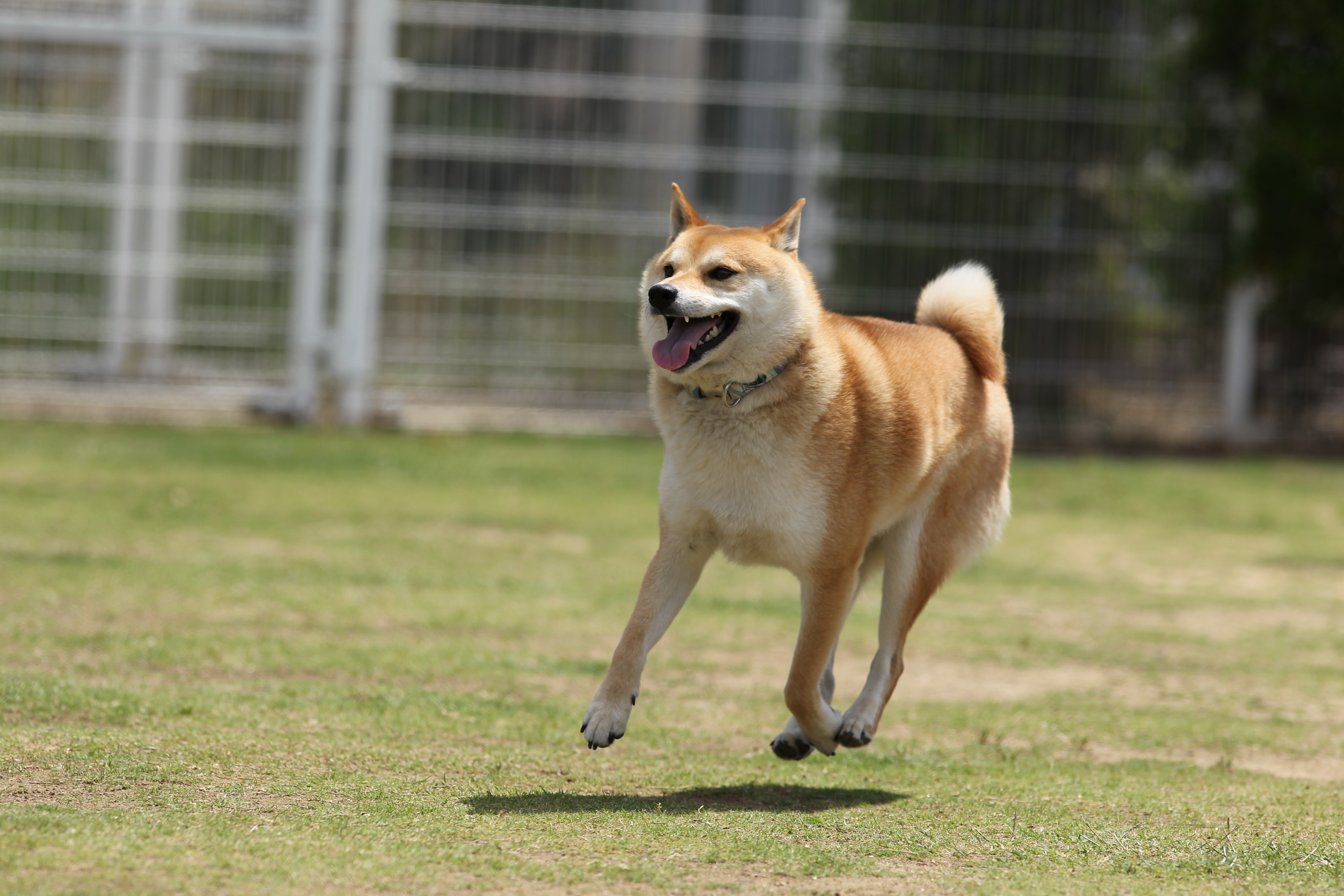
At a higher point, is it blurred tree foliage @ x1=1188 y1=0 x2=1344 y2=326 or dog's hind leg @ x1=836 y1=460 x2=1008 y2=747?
blurred tree foliage @ x1=1188 y1=0 x2=1344 y2=326

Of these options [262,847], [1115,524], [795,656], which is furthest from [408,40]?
[262,847]

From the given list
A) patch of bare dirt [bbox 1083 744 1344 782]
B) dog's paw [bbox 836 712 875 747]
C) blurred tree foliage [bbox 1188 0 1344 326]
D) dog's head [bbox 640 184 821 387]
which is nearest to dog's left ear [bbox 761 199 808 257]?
dog's head [bbox 640 184 821 387]

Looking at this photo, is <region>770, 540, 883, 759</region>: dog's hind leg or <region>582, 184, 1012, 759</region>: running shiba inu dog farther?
<region>770, 540, 883, 759</region>: dog's hind leg

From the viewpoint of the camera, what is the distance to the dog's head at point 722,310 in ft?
11.5

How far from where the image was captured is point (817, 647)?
3.57m

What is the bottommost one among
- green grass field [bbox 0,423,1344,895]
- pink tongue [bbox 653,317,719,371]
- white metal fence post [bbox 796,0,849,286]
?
green grass field [bbox 0,423,1344,895]

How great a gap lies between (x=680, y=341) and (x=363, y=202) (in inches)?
285

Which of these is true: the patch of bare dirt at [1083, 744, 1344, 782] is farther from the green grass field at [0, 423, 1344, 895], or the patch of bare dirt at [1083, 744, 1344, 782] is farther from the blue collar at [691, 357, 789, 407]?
the blue collar at [691, 357, 789, 407]

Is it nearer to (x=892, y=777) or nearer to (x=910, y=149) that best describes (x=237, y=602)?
(x=892, y=777)

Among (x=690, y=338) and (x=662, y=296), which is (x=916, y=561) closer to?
(x=690, y=338)

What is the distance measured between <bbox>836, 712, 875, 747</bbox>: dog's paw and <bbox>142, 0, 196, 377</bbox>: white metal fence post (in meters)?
7.95

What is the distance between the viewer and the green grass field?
283cm

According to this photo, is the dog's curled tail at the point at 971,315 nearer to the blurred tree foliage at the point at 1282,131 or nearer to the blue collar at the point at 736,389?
the blue collar at the point at 736,389

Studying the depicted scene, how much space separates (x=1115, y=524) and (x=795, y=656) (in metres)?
5.24
